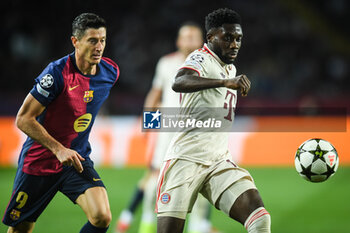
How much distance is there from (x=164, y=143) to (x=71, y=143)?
2030 millimetres

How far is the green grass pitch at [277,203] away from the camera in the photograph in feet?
21.8

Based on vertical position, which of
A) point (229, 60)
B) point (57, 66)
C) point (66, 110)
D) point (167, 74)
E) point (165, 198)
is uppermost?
point (167, 74)

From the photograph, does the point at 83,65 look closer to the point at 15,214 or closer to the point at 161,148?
the point at 15,214

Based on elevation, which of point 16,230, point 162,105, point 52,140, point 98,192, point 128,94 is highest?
point 128,94

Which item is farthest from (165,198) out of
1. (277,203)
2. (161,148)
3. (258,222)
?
(277,203)

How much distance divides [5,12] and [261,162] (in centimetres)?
841

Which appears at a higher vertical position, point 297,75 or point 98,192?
point 297,75

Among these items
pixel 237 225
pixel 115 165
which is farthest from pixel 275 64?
pixel 237 225

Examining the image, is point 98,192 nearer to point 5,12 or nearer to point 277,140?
point 277,140

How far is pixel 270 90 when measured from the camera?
664 inches

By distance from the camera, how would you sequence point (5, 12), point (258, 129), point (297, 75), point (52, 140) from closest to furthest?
point (52, 140) → point (258, 129) → point (5, 12) → point (297, 75)

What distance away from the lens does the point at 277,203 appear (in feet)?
27.2

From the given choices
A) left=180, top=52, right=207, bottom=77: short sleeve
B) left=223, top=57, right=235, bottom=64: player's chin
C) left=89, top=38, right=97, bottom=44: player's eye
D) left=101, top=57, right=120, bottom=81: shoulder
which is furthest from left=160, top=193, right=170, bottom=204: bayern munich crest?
left=89, top=38, right=97, bottom=44: player's eye

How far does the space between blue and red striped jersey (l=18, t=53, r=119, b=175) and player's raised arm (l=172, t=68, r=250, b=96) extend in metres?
0.85
